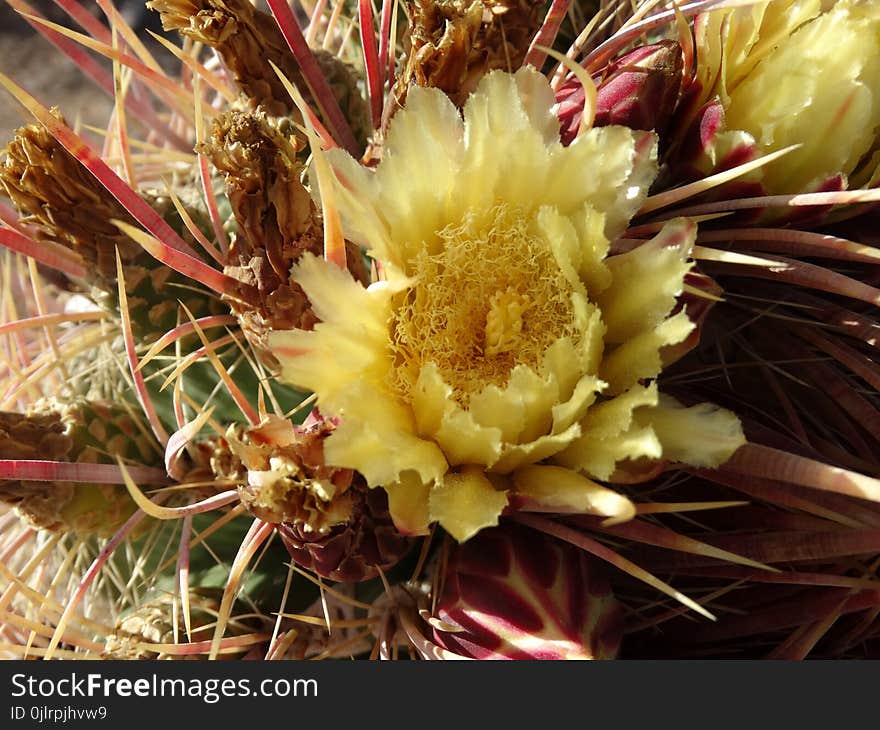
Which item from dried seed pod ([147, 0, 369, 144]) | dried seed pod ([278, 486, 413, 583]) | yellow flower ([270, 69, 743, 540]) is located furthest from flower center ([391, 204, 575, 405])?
dried seed pod ([147, 0, 369, 144])

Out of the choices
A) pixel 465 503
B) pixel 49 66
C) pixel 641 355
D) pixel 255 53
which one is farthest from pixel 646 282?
pixel 49 66

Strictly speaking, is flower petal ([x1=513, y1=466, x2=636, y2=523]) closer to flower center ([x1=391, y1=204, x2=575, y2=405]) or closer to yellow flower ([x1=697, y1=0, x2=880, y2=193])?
flower center ([x1=391, y1=204, x2=575, y2=405])

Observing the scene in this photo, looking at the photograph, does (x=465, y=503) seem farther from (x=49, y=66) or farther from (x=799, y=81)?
(x=49, y=66)

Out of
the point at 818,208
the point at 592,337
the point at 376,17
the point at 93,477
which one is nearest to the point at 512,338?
the point at 592,337

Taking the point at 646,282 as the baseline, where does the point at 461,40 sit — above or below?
above

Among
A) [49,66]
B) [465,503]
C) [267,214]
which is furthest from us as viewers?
[49,66]
